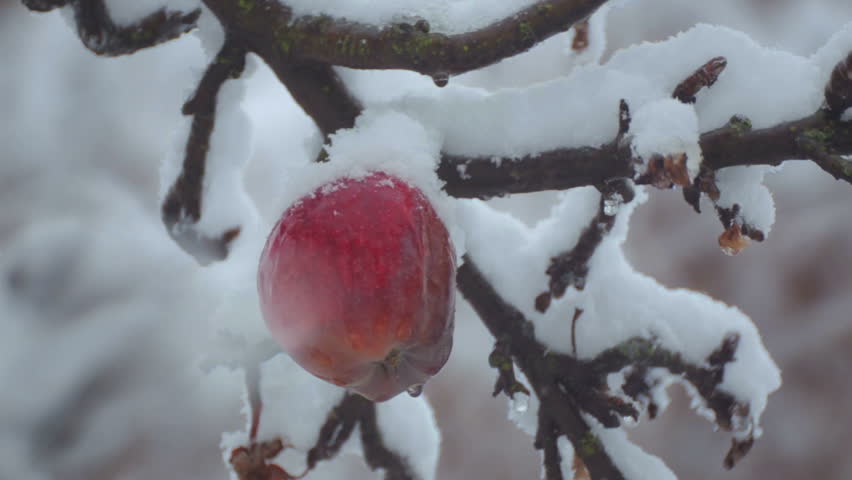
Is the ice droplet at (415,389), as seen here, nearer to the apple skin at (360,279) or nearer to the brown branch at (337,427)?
the apple skin at (360,279)

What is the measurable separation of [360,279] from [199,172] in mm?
500

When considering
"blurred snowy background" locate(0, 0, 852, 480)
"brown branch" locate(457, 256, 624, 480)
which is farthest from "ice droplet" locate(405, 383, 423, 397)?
"blurred snowy background" locate(0, 0, 852, 480)

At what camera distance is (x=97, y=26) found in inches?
38.2

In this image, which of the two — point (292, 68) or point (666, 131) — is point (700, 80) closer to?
point (666, 131)

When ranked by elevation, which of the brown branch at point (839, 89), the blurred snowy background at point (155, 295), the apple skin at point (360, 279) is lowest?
the blurred snowy background at point (155, 295)

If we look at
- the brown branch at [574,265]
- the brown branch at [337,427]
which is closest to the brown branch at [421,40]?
the brown branch at [574,265]

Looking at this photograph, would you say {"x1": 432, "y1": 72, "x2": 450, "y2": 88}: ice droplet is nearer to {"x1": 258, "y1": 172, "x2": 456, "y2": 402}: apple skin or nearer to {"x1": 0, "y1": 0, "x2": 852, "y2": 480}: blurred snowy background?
{"x1": 258, "y1": 172, "x2": 456, "y2": 402}: apple skin

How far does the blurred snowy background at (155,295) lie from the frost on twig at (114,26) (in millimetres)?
2510

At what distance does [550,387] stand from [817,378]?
5.06 meters

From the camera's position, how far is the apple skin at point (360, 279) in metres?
0.71

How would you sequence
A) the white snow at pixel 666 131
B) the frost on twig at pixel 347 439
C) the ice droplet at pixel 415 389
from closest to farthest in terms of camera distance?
1. the white snow at pixel 666 131
2. the ice droplet at pixel 415 389
3. the frost on twig at pixel 347 439

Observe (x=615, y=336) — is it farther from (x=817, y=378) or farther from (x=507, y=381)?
(x=817, y=378)

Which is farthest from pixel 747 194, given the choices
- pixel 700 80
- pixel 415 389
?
pixel 415 389

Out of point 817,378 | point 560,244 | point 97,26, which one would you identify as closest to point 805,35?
point 817,378
